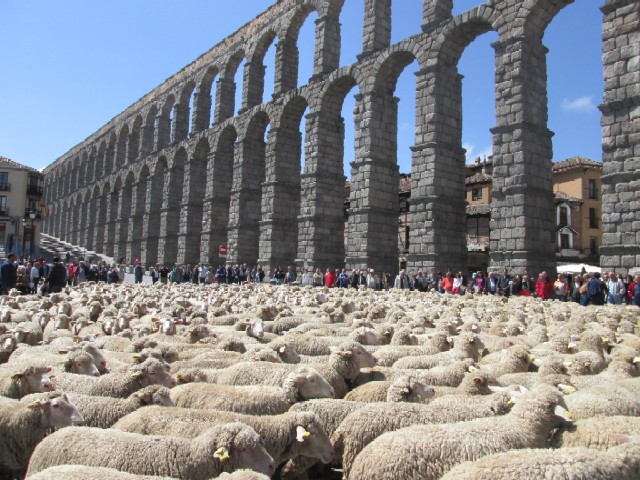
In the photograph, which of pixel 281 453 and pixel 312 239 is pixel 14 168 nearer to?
pixel 312 239

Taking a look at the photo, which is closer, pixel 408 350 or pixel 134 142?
pixel 408 350

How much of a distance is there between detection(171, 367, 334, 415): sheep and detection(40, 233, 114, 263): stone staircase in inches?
1743

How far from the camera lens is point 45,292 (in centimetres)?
1705

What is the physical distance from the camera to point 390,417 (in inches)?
147

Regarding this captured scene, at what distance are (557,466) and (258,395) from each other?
8.19 ft

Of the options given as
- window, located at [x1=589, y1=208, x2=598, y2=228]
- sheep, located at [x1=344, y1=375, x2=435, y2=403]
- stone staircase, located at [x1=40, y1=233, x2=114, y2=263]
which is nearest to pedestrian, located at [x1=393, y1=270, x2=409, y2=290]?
sheep, located at [x1=344, y1=375, x2=435, y2=403]

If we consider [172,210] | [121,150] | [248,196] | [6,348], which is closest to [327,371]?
[6,348]

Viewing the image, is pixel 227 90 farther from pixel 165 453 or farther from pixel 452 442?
pixel 452 442

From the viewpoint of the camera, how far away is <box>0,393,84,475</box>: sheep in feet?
12.2

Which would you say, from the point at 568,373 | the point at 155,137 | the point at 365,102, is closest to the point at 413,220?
the point at 365,102

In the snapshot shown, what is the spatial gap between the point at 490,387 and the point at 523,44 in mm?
15848

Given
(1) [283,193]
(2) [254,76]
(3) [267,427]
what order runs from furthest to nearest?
1. (2) [254,76]
2. (1) [283,193]
3. (3) [267,427]

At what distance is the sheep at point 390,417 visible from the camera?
3672 mm

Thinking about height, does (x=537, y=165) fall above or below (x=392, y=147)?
below
